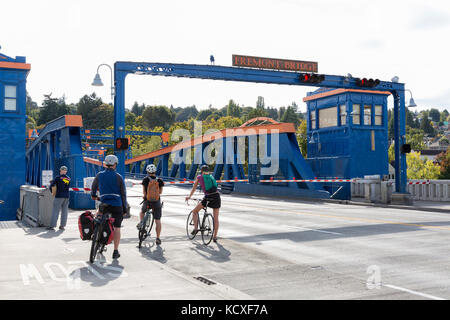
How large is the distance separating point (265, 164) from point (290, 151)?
331 cm

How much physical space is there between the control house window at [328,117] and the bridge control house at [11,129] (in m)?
17.7

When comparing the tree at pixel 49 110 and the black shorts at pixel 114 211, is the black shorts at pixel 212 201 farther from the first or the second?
the tree at pixel 49 110

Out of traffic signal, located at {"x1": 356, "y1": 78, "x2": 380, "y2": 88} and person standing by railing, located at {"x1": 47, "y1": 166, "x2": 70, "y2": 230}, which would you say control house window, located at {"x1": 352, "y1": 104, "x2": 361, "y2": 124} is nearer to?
traffic signal, located at {"x1": 356, "y1": 78, "x2": 380, "y2": 88}

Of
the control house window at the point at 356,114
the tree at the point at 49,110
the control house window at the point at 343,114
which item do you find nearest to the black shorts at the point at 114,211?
the control house window at the point at 343,114

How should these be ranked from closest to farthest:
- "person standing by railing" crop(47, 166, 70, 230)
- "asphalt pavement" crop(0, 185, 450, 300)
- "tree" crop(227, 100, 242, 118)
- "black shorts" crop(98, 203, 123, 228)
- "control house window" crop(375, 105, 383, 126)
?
"asphalt pavement" crop(0, 185, 450, 300), "black shorts" crop(98, 203, 123, 228), "person standing by railing" crop(47, 166, 70, 230), "control house window" crop(375, 105, 383, 126), "tree" crop(227, 100, 242, 118)

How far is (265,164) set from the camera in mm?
30938

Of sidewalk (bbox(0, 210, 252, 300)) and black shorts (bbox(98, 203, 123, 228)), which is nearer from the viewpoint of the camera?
sidewalk (bbox(0, 210, 252, 300))

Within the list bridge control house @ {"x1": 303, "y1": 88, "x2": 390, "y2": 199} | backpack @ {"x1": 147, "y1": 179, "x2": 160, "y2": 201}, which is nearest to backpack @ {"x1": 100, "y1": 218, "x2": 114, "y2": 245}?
backpack @ {"x1": 147, "y1": 179, "x2": 160, "y2": 201}

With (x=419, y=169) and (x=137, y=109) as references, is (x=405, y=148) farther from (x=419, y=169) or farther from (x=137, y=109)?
(x=137, y=109)

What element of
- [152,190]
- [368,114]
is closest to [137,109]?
[368,114]

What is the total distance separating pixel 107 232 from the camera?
863 cm

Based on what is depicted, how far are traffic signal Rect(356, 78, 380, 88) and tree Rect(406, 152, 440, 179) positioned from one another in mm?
62254

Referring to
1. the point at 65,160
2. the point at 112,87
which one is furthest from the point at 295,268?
the point at 65,160

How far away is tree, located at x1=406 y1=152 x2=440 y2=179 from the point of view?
263 ft
